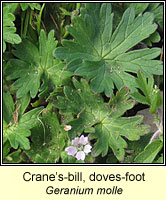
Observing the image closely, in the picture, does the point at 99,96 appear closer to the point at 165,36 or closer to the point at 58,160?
the point at 58,160

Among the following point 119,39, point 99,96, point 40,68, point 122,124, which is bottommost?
point 122,124

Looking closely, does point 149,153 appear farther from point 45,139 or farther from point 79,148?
point 45,139

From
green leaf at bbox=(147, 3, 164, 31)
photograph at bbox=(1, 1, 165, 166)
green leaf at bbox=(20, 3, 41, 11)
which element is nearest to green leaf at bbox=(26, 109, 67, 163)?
photograph at bbox=(1, 1, 165, 166)

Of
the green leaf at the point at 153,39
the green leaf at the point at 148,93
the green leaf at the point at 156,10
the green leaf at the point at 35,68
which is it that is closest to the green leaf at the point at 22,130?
the green leaf at the point at 35,68

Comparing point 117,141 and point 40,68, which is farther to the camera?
point 40,68

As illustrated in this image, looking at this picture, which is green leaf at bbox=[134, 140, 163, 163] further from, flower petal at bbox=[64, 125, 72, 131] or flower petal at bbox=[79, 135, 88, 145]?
flower petal at bbox=[64, 125, 72, 131]

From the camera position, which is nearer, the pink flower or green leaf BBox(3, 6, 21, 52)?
the pink flower

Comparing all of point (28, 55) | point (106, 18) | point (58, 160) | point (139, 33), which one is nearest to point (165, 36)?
point (139, 33)
